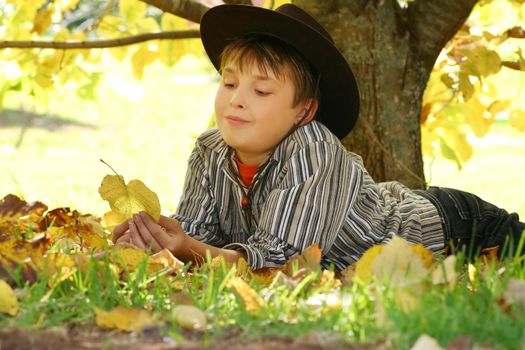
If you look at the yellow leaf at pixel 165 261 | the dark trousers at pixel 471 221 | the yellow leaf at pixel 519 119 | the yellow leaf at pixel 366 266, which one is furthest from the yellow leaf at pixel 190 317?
the yellow leaf at pixel 519 119

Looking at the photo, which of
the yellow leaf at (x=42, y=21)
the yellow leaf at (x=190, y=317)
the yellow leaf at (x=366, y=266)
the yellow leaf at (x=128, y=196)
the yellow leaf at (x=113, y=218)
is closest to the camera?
the yellow leaf at (x=190, y=317)

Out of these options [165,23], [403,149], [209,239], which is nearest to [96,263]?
[209,239]

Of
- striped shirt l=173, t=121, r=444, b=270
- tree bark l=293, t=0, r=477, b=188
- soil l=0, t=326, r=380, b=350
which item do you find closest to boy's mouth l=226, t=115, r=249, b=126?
striped shirt l=173, t=121, r=444, b=270

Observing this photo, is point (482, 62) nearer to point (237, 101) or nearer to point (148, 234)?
point (237, 101)

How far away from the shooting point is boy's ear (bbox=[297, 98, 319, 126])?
3059mm

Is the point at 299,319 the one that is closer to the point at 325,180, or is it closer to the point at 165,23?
the point at 325,180

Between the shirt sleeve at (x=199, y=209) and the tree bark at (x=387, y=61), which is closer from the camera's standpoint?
the shirt sleeve at (x=199, y=209)

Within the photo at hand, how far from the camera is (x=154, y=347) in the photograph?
1624 mm

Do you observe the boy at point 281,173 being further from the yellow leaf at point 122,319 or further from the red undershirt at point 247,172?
the yellow leaf at point 122,319

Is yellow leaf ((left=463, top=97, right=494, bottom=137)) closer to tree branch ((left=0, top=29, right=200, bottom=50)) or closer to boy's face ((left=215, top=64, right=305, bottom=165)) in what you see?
tree branch ((left=0, top=29, right=200, bottom=50))

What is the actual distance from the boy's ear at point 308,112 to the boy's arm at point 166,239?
0.54 metres

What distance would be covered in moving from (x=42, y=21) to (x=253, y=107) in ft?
4.95

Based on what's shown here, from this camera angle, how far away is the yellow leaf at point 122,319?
1.76 meters

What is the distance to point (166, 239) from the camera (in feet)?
8.70
